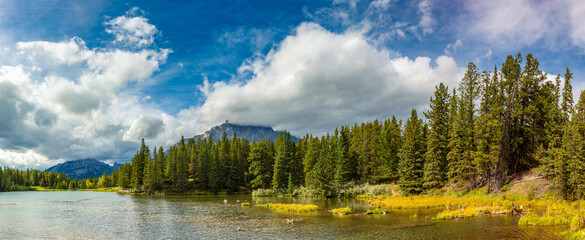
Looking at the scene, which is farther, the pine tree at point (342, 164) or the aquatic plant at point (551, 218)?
the pine tree at point (342, 164)

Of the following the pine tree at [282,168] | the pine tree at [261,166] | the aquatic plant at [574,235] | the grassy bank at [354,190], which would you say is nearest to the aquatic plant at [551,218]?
the aquatic plant at [574,235]

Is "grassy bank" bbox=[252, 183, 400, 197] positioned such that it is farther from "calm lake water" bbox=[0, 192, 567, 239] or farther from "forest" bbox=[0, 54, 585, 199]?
"calm lake water" bbox=[0, 192, 567, 239]

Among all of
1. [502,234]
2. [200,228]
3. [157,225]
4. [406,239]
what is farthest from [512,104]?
[157,225]

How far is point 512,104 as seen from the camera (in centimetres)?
5538

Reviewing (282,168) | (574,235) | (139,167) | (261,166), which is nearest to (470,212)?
(574,235)

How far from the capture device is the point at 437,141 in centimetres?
6700

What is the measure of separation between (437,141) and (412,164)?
7.33 m

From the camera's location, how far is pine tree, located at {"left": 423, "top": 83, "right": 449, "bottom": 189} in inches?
2591

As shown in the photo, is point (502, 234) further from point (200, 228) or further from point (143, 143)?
point (143, 143)

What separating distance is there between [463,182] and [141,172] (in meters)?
119

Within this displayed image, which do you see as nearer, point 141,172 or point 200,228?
point 200,228

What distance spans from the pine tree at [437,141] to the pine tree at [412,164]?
1872 mm

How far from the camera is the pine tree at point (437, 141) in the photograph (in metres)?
65.8

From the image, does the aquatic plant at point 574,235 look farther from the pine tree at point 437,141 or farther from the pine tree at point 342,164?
the pine tree at point 342,164
